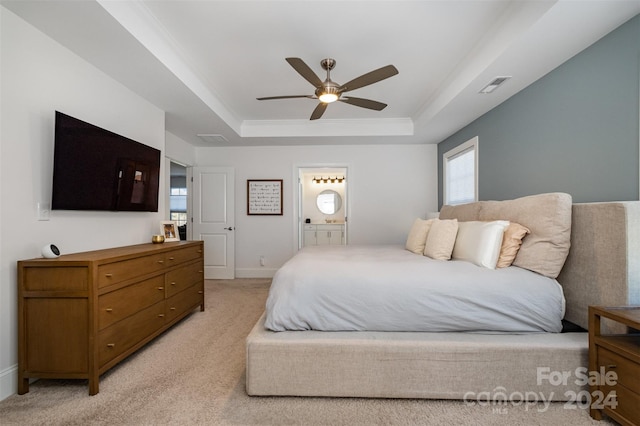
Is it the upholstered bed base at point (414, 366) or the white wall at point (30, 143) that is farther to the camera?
the white wall at point (30, 143)

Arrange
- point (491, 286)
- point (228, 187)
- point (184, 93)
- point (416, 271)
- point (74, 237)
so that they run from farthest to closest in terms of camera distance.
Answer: point (228, 187)
point (184, 93)
point (74, 237)
point (416, 271)
point (491, 286)

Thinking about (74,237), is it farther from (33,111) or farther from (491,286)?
(491,286)

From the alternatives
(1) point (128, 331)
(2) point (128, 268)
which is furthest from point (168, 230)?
(1) point (128, 331)

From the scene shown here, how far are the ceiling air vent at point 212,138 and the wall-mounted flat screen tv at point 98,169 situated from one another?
5.01 ft

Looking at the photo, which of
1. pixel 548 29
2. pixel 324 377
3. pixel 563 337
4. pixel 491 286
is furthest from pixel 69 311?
pixel 548 29

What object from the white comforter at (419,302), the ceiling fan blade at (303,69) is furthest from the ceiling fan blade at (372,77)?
the white comforter at (419,302)

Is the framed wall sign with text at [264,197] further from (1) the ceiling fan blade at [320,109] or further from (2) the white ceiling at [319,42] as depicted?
(1) the ceiling fan blade at [320,109]

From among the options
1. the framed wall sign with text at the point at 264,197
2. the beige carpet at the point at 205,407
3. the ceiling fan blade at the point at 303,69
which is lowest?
the beige carpet at the point at 205,407

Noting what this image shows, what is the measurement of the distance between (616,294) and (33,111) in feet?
12.2

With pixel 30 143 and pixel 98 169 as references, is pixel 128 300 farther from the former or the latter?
pixel 30 143

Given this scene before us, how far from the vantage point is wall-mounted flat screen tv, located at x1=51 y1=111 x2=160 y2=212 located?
210 centimetres

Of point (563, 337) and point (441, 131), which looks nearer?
point (563, 337)

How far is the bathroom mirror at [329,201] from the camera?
271 inches

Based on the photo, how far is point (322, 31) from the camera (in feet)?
7.85
